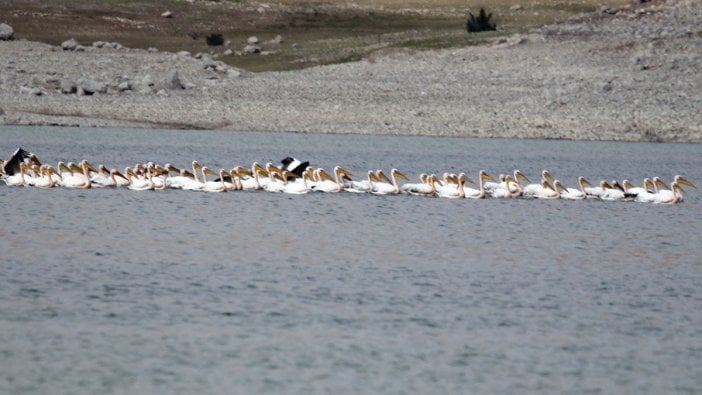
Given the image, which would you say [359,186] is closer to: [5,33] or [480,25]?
[5,33]

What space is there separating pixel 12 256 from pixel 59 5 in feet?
191

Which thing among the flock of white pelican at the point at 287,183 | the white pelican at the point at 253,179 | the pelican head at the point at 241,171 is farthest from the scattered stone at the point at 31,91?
the white pelican at the point at 253,179

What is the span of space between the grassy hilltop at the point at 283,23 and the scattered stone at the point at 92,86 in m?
8.87

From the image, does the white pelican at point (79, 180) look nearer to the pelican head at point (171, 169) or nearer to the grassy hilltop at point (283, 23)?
the pelican head at point (171, 169)

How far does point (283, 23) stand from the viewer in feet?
227

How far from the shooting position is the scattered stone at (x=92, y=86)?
43.7 meters

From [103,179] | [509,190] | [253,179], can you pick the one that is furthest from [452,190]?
[103,179]

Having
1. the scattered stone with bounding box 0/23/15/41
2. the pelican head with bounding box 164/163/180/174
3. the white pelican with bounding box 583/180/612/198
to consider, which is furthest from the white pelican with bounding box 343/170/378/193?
the scattered stone with bounding box 0/23/15/41

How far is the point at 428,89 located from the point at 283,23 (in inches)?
1040

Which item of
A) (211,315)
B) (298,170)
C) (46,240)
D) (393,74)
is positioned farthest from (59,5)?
(211,315)

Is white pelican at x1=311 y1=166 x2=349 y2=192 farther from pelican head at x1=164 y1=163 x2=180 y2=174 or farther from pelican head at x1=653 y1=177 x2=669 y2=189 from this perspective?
pelican head at x1=653 y1=177 x2=669 y2=189

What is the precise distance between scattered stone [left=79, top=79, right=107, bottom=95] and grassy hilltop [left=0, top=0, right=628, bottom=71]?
887cm

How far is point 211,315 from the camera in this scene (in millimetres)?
13945

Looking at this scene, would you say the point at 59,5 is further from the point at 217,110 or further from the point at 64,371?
the point at 64,371
